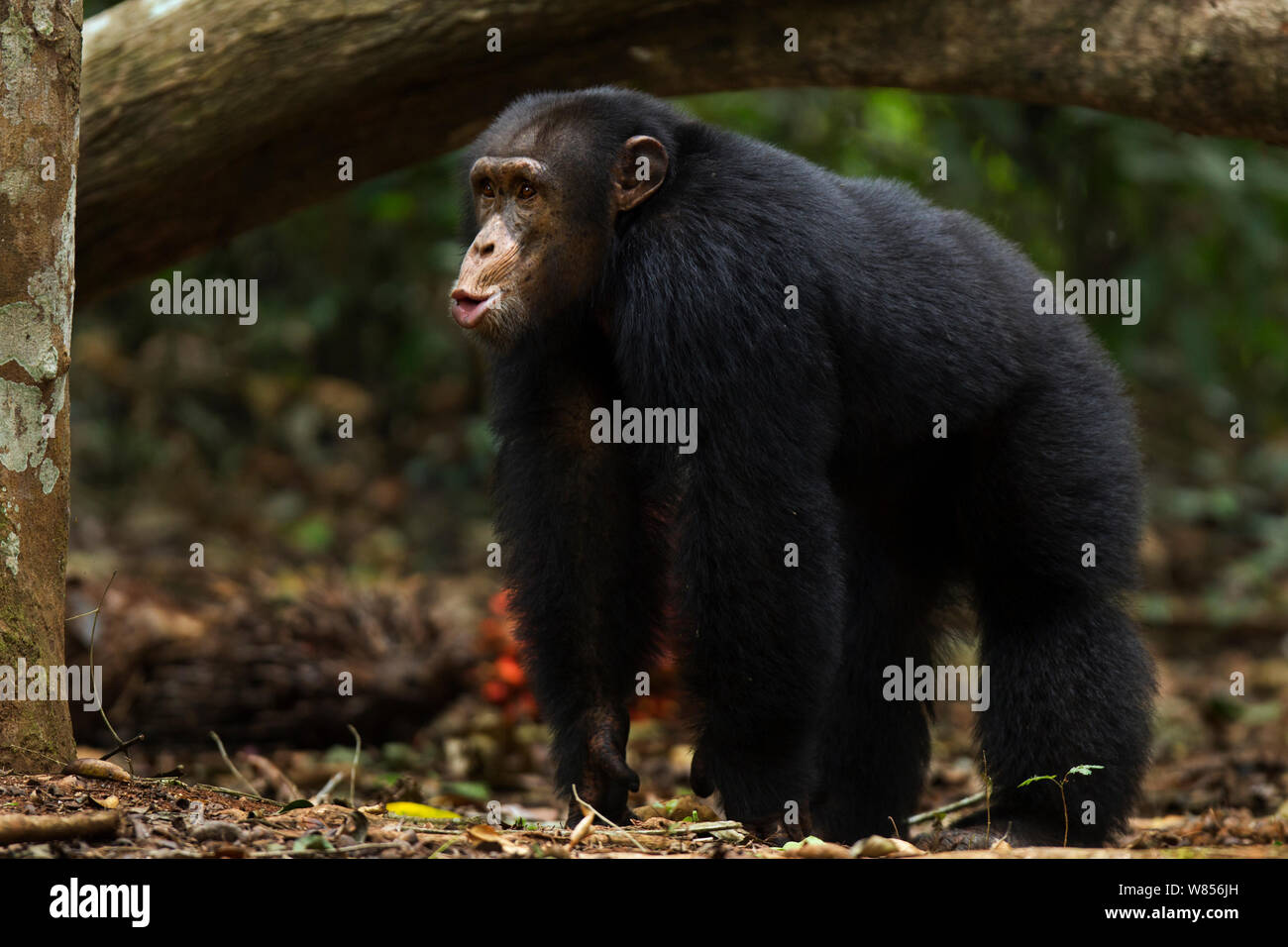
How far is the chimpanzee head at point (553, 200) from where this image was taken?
4.76m

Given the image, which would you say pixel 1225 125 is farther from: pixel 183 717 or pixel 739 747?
pixel 183 717

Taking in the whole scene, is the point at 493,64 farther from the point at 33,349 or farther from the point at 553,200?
the point at 33,349

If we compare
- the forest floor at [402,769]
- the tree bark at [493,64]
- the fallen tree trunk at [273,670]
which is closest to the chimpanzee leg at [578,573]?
the forest floor at [402,769]

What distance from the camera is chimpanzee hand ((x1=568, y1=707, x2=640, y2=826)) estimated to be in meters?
4.66

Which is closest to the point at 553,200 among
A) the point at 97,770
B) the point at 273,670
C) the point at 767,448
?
the point at 767,448

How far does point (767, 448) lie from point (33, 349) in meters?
2.31

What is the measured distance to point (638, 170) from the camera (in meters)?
4.80

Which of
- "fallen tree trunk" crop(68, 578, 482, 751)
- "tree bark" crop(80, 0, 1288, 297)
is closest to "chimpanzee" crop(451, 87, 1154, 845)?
"tree bark" crop(80, 0, 1288, 297)

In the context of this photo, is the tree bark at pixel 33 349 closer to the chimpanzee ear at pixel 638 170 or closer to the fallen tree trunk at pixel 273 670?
the chimpanzee ear at pixel 638 170

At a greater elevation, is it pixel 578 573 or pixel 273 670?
pixel 578 573

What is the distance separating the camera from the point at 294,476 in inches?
494

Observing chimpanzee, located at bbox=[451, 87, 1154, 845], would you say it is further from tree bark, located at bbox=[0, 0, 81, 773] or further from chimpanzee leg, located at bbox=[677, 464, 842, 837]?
tree bark, located at bbox=[0, 0, 81, 773]

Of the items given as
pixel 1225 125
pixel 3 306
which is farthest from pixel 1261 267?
pixel 3 306

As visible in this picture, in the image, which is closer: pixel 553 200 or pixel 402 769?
pixel 553 200
